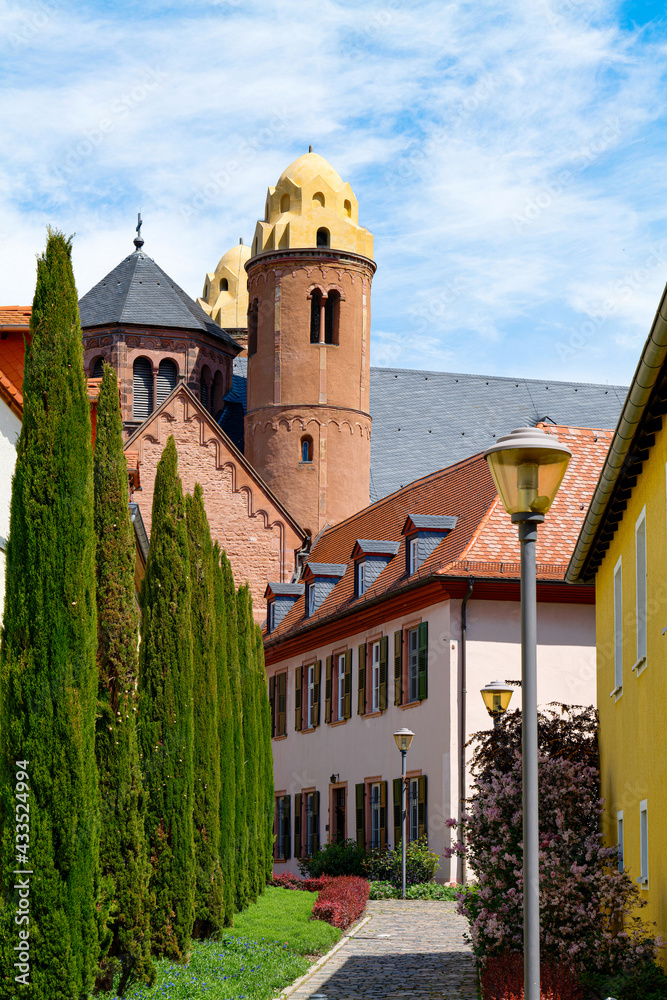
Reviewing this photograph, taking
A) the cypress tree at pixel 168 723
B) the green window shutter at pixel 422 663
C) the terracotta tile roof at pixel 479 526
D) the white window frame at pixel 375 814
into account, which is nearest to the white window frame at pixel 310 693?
the terracotta tile roof at pixel 479 526

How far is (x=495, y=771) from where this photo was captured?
16.0 metres

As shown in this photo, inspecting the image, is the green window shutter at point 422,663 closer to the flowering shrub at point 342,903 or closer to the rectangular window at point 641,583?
the flowering shrub at point 342,903

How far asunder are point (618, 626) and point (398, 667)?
17.2 metres

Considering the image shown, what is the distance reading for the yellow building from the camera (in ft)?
40.3

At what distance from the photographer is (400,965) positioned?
689 inches

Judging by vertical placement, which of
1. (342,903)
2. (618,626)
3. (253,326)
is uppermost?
(253,326)

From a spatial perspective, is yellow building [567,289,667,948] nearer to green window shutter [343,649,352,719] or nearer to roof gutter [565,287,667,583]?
roof gutter [565,287,667,583]

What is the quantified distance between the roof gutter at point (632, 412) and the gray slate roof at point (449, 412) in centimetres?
3881

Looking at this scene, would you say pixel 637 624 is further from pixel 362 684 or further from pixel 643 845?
pixel 362 684

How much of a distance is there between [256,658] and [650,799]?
58.9ft

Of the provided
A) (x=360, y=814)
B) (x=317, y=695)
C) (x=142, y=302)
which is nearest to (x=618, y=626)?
(x=360, y=814)

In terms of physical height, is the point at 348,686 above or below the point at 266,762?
above

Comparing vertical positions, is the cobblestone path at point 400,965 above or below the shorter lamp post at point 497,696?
below

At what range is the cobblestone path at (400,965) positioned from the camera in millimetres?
14969
